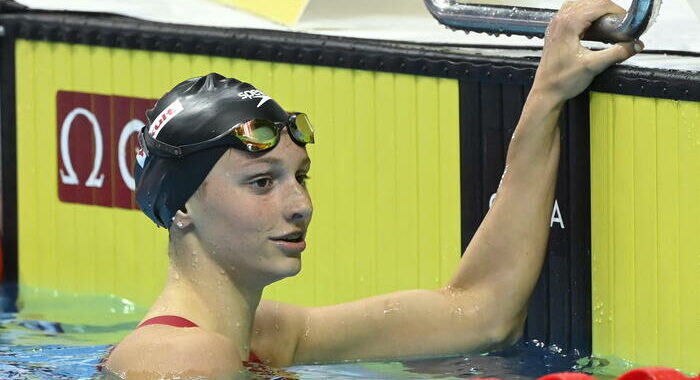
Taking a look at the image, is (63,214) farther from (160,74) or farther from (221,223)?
(221,223)

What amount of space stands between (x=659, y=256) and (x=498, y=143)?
0.51 meters

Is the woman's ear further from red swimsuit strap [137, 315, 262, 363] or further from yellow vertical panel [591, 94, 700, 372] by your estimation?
yellow vertical panel [591, 94, 700, 372]

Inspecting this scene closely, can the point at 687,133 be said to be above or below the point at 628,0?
below

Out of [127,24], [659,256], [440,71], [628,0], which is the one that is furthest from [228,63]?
[659,256]

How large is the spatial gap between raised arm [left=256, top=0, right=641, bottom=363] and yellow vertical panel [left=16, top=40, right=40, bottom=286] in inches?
68.7

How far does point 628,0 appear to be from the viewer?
14.5 feet

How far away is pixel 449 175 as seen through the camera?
4.05 meters

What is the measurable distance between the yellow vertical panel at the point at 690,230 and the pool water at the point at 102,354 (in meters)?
0.19

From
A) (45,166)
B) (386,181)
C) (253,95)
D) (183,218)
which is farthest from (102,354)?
(45,166)

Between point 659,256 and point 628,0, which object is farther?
point 628,0

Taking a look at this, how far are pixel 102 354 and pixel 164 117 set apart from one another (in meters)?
1.00

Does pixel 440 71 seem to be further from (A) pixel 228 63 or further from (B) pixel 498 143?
(A) pixel 228 63

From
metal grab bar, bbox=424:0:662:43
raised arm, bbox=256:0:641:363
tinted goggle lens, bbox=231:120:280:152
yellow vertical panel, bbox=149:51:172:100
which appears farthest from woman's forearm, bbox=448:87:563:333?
yellow vertical panel, bbox=149:51:172:100

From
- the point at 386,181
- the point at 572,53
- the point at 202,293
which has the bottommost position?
the point at 202,293
